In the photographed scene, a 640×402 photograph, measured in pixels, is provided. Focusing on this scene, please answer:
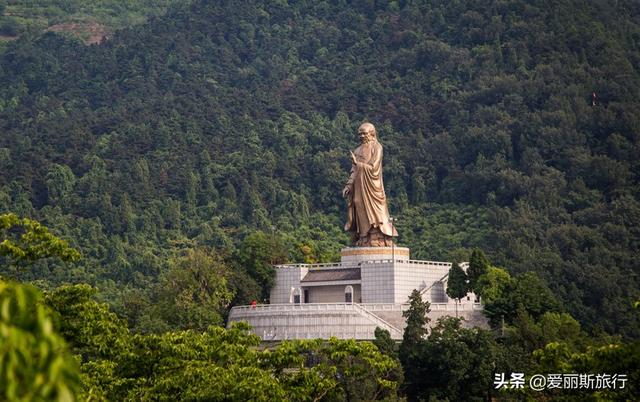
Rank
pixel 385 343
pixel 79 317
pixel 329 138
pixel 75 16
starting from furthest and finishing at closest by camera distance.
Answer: pixel 75 16 < pixel 329 138 < pixel 385 343 < pixel 79 317

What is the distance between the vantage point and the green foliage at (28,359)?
11.0m

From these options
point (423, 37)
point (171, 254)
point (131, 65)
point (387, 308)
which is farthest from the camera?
point (131, 65)

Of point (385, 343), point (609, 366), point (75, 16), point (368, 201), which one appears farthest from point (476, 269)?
point (75, 16)

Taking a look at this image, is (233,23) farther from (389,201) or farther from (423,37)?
(389,201)

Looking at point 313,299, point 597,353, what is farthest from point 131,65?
point 597,353

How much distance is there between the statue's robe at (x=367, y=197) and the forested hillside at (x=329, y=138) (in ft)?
12.1

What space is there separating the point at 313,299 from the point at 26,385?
42.7 metres

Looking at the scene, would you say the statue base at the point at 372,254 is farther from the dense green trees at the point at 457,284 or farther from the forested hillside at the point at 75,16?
the forested hillside at the point at 75,16

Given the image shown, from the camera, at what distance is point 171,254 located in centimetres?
7288

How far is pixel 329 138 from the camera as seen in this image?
89500 millimetres

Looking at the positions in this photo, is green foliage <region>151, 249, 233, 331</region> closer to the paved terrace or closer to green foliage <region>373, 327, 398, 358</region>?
the paved terrace

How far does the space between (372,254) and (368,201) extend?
201 centimetres

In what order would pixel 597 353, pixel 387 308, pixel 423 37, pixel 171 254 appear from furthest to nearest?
pixel 423 37 → pixel 171 254 → pixel 387 308 → pixel 597 353

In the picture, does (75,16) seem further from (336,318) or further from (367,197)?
(336,318)
